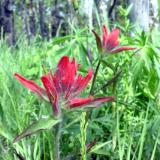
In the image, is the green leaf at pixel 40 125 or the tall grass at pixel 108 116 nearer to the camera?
the green leaf at pixel 40 125

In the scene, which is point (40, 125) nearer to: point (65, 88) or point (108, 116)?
point (65, 88)

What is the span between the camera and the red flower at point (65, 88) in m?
0.74

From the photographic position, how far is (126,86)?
1.24 meters

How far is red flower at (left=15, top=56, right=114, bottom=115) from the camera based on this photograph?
74cm

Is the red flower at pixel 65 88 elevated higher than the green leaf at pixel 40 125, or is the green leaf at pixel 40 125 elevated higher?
the red flower at pixel 65 88

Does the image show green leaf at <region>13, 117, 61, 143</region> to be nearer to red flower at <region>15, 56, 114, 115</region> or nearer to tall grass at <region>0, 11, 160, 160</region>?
red flower at <region>15, 56, 114, 115</region>

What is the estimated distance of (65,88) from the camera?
2.46ft

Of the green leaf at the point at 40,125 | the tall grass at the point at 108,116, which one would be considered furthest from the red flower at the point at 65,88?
the tall grass at the point at 108,116

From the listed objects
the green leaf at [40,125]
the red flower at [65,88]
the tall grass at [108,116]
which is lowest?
the tall grass at [108,116]

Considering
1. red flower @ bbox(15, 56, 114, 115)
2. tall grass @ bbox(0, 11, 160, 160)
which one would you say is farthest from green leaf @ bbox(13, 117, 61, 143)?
tall grass @ bbox(0, 11, 160, 160)

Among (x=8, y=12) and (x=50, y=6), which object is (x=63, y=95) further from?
(x=50, y=6)

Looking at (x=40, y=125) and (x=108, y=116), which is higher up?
(x=40, y=125)

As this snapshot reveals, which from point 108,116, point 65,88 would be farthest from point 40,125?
point 108,116

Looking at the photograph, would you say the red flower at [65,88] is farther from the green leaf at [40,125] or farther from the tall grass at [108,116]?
the tall grass at [108,116]
